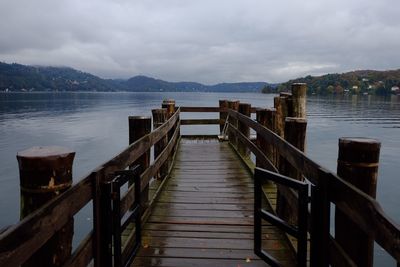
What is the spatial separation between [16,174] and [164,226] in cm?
2056

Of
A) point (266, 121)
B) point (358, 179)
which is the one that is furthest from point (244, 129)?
point (358, 179)

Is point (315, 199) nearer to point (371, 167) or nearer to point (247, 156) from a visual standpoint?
point (371, 167)

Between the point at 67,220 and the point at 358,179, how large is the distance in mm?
2125

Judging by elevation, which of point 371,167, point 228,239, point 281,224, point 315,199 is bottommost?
point 228,239

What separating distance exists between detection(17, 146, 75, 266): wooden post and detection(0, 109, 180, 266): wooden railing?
82 mm

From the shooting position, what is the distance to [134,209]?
13.0ft

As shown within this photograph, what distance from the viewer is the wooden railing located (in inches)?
70.4

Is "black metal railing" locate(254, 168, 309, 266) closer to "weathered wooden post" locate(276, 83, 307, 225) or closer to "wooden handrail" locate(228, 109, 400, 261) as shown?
"wooden handrail" locate(228, 109, 400, 261)

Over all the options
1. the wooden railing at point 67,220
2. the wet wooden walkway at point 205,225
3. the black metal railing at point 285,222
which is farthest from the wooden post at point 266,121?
the wooden railing at point 67,220

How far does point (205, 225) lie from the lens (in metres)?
5.20

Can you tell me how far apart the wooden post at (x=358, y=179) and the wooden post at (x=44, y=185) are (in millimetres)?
2062

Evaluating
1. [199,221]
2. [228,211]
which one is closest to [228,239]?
[199,221]

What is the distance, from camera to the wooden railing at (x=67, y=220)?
70.4 inches

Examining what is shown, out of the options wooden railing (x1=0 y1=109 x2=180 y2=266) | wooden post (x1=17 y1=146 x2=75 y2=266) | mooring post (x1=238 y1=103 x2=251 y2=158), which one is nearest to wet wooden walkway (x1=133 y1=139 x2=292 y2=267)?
wooden railing (x1=0 y1=109 x2=180 y2=266)
